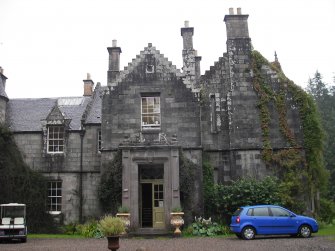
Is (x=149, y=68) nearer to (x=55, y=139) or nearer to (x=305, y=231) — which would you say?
(x=55, y=139)

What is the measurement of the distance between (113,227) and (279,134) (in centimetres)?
1432

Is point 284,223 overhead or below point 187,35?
below

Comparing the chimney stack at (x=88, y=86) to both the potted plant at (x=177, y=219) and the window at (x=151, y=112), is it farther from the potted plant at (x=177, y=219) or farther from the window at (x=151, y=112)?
the potted plant at (x=177, y=219)

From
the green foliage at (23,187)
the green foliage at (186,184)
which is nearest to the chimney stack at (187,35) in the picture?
the green foliage at (186,184)

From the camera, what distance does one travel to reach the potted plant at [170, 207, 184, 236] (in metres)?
19.2

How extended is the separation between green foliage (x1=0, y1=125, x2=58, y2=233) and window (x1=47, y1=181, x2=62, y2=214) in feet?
1.91

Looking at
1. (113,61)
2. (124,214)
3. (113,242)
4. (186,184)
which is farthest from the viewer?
(113,61)

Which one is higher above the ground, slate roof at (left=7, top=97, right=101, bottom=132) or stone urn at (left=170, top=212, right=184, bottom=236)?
slate roof at (left=7, top=97, right=101, bottom=132)

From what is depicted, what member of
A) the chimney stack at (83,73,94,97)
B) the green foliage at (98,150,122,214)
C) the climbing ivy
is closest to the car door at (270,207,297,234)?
the climbing ivy

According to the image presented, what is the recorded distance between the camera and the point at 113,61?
24.8 m

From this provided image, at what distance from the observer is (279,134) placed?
22.9 metres

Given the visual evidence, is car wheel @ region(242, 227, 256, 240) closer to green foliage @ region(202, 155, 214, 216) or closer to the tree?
green foliage @ region(202, 155, 214, 216)

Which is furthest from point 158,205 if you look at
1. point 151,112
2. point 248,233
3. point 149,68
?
point 149,68

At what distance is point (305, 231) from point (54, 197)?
15150mm
